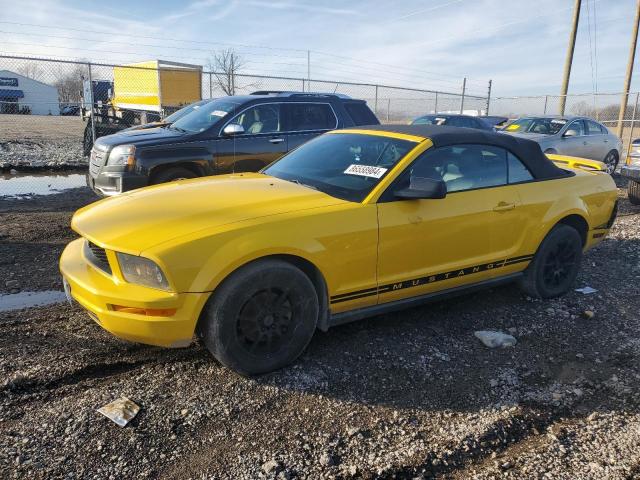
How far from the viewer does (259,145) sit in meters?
7.46

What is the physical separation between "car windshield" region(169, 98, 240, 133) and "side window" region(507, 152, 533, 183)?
423 cm

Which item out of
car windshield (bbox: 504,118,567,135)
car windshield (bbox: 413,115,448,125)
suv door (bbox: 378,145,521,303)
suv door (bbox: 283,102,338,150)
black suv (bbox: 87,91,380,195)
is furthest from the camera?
car windshield (bbox: 413,115,448,125)

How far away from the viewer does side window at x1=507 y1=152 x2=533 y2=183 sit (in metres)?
4.54

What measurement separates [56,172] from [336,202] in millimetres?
10595

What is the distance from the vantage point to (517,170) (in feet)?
15.0

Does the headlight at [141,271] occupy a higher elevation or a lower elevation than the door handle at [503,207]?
lower

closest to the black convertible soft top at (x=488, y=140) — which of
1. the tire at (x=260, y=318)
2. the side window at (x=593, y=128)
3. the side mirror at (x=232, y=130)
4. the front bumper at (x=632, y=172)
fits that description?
the tire at (x=260, y=318)

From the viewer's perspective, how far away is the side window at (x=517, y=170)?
454cm

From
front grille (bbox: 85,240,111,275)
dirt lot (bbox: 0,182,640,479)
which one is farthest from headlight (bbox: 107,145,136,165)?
front grille (bbox: 85,240,111,275)

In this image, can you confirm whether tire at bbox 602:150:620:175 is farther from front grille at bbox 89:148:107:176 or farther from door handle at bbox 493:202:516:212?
front grille at bbox 89:148:107:176

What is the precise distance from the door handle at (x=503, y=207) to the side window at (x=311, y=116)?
4.14 meters

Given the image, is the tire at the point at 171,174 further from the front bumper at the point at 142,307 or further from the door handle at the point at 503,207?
the door handle at the point at 503,207

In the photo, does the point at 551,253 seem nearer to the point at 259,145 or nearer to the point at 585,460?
the point at 585,460

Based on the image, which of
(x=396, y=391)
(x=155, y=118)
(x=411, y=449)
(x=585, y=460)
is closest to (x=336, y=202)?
(x=396, y=391)
